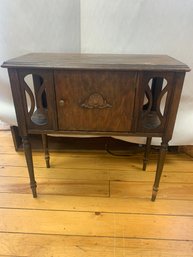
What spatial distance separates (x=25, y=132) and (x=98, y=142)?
659mm

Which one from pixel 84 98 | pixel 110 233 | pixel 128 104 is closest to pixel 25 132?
pixel 84 98

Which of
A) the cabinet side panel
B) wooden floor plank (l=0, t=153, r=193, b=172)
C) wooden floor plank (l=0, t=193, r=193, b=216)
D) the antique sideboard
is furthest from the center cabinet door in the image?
wooden floor plank (l=0, t=153, r=193, b=172)

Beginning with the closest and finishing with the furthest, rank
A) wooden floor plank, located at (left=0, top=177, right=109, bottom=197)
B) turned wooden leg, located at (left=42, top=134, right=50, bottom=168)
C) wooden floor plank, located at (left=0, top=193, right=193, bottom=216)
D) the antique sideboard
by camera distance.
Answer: the antique sideboard → wooden floor plank, located at (left=0, top=193, right=193, bottom=216) → wooden floor plank, located at (left=0, top=177, right=109, bottom=197) → turned wooden leg, located at (left=42, top=134, right=50, bottom=168)

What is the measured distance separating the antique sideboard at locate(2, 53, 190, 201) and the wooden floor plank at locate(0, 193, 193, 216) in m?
0.33

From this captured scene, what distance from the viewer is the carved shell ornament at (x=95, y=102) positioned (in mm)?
791

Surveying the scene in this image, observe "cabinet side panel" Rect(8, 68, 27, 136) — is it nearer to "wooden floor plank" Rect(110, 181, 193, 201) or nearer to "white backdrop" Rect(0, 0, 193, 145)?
"white backdrop" Rect(0, 0, 193, 145)

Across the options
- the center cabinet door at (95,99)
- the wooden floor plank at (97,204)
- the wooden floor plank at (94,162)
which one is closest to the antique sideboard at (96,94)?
the center cabinet door at (95,99)

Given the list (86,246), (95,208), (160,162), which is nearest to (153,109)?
(160,162)

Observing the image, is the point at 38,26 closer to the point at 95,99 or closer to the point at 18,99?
the point at 18,99

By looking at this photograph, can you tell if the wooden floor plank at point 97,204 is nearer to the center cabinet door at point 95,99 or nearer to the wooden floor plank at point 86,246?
the wooden floor plank at point 86,246

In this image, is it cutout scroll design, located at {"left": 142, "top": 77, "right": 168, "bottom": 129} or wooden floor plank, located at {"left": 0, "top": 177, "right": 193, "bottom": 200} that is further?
wooden floor plank, located at {"left": 0, "top": 177, "right": 193, "bottom": 200}

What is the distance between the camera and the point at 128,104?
0.81m

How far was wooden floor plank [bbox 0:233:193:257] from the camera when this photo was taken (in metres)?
0.83

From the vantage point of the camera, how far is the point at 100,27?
43.6 inches
